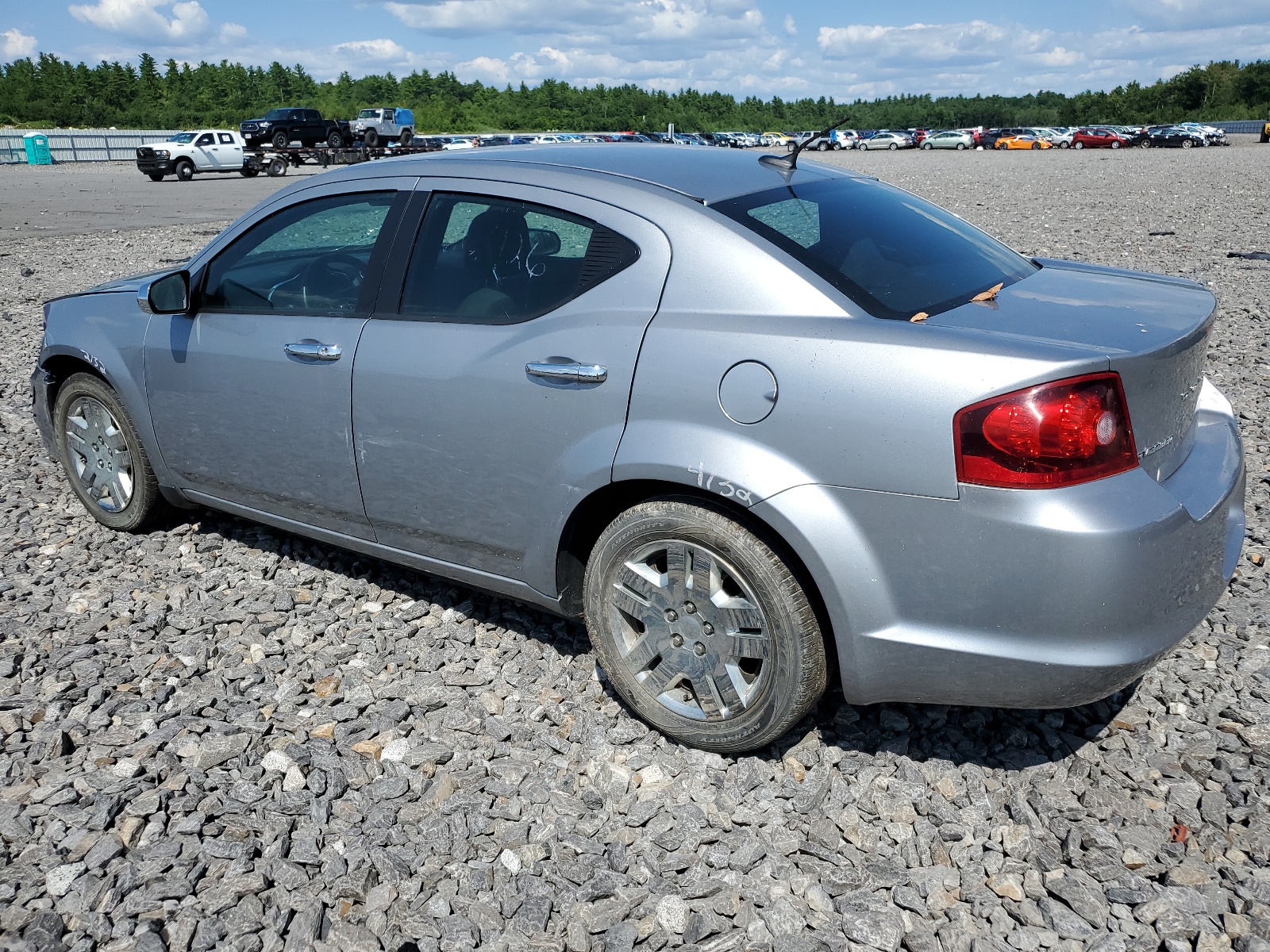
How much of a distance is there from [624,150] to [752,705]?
2.02 m

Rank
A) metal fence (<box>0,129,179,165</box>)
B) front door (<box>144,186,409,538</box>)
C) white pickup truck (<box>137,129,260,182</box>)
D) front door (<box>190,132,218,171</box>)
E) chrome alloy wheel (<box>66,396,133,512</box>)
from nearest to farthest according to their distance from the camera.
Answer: front door (<box>144,186,409,538</box>) < chrome alloy wheel (<box>66,396,133,512</box>) < white pickup truck (<box>137,129,260,182</box>) < front door (<box>190,132,218,171</box>) < metal fence (<box>0,129,179,165</box>)

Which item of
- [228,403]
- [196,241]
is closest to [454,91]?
[196,241]

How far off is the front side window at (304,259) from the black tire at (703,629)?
4.65ft

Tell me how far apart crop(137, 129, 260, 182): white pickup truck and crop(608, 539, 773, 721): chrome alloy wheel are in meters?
36.2

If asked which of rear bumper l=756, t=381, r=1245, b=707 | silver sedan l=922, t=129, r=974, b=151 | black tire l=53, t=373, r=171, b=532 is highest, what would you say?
rear bumper l=756, t=381, r=1245, b=707

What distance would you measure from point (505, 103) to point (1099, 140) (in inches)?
2626

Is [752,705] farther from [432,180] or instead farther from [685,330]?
[432,180]

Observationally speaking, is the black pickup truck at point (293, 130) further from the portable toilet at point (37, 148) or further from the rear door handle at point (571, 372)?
the rear door handle at point (571, 372)

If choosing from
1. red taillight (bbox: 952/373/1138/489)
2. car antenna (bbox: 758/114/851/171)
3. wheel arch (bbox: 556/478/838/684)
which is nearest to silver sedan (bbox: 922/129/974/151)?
car antenna (bbox: 758/114/851/171)

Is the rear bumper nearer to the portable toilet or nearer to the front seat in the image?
the front seat

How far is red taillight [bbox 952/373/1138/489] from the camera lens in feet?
8.14

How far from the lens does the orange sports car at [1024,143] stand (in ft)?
213

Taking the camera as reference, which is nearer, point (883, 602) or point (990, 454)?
point (990, 454)

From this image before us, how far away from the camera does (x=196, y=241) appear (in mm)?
16000
